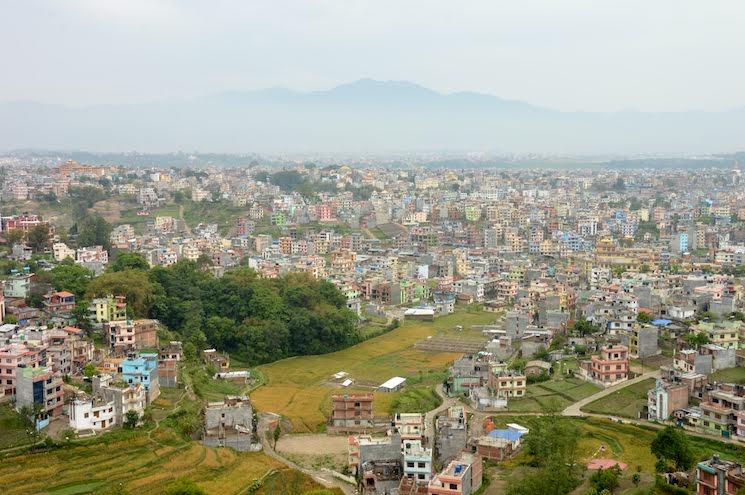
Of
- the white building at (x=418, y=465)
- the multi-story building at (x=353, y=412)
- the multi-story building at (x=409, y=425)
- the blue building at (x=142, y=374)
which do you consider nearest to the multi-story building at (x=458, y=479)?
the white building at (x=418, y=465)

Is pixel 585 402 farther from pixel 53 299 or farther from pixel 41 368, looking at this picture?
pixel 53 299

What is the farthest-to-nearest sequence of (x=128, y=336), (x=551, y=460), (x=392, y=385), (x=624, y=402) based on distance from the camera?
(x=128, y=336) → (x=392, y=385) → (x=624, y=402) → (x=551, y=460)

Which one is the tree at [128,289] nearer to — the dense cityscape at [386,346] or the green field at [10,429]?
the dense cityscape at [386,346]

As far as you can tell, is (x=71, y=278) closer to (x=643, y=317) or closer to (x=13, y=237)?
(x=13, y=237)

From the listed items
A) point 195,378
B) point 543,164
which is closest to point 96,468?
point 195,378

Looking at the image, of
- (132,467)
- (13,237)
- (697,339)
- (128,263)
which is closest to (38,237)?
(13,237)
